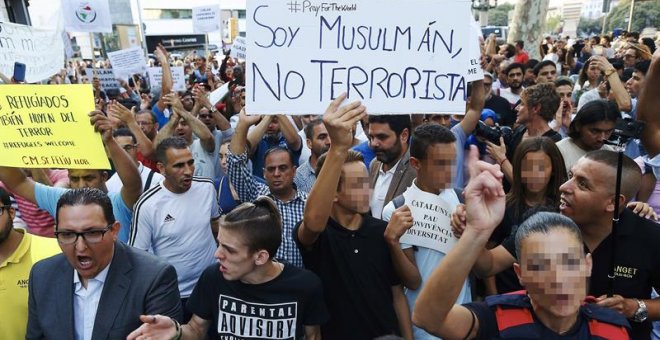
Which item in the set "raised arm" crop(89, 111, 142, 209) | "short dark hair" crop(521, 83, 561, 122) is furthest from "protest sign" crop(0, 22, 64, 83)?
"short dark hair" crop(521, 83, 561, 122)

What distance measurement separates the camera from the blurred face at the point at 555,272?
1675 millimetres

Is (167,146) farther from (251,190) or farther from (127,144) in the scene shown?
(127,144)

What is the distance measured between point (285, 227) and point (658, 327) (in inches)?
81.5

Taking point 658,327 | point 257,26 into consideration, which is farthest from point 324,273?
point 658,327

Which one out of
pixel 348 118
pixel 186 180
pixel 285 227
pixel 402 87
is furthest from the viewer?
pixel 186 180

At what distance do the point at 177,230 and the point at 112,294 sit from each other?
3.68 ft

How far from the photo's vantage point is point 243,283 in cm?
247

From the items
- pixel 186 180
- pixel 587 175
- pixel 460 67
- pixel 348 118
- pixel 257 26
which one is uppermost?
pixel 257 26

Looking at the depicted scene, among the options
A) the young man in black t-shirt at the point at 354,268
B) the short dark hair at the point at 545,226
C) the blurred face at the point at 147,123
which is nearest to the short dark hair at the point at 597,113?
the young man in black t-shirt at the point at 354,268

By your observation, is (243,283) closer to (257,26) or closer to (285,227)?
(285,227)

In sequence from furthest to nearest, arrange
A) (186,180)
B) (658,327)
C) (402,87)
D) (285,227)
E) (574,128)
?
(574,128), (186,180), (285,227), (658,327), (402,87)

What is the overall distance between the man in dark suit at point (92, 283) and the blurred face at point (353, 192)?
90cm

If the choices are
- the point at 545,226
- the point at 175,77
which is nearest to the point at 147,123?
the point at 175,77

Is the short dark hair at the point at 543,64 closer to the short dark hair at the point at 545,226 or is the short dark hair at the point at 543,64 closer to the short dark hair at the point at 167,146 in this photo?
the short dark hair at the point at 167,146
